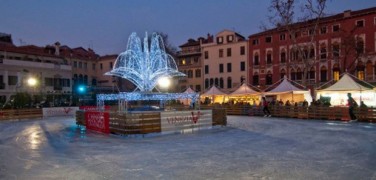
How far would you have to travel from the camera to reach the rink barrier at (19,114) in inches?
1198

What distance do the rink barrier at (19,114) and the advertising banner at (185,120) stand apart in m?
20.2

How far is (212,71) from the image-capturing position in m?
58.7

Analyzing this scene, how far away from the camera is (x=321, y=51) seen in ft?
154

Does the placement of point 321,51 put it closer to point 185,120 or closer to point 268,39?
point 268,39

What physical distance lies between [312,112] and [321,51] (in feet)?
74.3

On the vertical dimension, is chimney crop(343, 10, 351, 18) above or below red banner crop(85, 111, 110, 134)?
above

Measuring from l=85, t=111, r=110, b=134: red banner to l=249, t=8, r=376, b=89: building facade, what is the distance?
2420cm

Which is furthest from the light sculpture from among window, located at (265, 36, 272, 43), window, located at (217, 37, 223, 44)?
window, located at (217, 37, 223, 44)

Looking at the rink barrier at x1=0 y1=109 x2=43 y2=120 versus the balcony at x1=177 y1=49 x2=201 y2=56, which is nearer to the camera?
the rink barrier at x1=0 y1=109 x2=43 y2=120

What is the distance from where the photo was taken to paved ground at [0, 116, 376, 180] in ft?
26.5

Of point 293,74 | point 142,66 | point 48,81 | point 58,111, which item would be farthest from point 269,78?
point 48,81

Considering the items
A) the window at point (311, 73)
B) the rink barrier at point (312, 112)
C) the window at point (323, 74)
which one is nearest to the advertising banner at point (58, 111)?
the rink barrier at point (312, 112)

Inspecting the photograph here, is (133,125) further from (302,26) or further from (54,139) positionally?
(302,26)

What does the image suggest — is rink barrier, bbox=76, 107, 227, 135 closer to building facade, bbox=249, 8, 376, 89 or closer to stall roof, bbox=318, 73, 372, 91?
stall roof, bbox=318, 73, 372, 91
